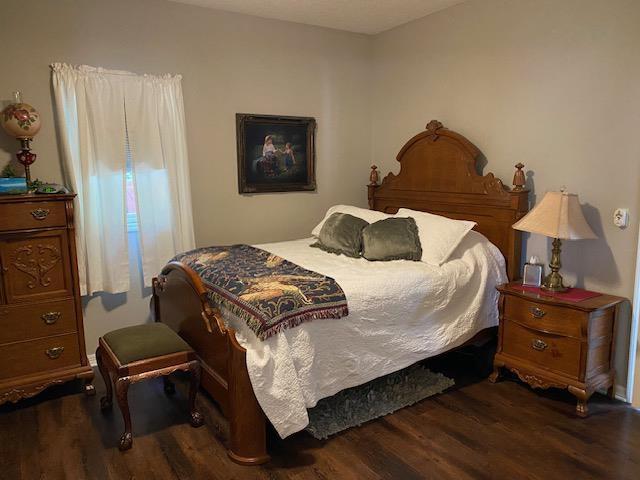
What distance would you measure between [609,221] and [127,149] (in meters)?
3.25

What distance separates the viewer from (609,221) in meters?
2.91

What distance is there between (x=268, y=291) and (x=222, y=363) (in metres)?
0.44

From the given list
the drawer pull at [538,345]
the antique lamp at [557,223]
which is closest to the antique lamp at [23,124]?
the antique lamp at [557,223]

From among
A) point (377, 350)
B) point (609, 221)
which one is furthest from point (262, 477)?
point (609, 221)

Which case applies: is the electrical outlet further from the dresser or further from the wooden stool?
the dresser

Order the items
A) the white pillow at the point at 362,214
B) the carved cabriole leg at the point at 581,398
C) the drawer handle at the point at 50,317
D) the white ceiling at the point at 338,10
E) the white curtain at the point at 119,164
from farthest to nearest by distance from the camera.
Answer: the white pillow at the point at 362,214 → the white ceiling at the point at 338,10 → the white curtain at the point at 119,164 → the drawer handle at the point at 50,317 → the carved cabriole leg at the point at 581,398

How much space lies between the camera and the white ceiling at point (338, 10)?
365 centimetres

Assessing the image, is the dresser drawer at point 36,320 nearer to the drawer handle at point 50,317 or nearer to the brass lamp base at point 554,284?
the drawer handle at point 50,317

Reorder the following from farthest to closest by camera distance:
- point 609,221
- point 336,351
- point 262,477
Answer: point 609,221
point 336,351
point 262,477

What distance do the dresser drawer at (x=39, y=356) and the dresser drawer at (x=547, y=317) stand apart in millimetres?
2763

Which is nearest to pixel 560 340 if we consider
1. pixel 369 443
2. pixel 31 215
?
pixel 369 443

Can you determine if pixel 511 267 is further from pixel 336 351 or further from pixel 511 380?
pixel 336 351

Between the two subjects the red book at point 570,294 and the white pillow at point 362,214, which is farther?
the white pillow at point 362,214

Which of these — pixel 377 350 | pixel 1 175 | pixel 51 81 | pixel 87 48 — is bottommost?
pixel 377 350
